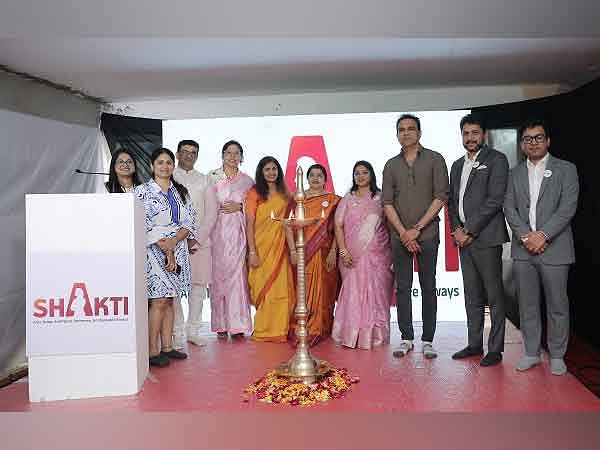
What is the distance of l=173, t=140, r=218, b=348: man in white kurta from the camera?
186 inches

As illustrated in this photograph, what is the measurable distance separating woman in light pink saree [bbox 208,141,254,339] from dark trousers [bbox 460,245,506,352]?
172 cm

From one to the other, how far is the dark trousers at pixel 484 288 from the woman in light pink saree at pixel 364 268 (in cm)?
64

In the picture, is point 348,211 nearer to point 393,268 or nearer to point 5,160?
point 393,268

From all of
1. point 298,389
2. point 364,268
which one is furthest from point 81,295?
point 364,268

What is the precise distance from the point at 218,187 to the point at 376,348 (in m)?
1.78

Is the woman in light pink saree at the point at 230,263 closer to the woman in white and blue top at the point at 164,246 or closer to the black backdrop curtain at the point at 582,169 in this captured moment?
the woman in white and blue top at the point at 164,246

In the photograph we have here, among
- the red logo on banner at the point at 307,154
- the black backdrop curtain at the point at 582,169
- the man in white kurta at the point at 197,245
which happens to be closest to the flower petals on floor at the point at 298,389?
the man in white kurta at the point at 197,245

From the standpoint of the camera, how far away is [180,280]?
3982 millimetres

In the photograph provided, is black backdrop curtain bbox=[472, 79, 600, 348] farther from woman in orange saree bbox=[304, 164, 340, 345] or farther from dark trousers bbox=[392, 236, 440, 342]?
woman in orange saree bbox=[304, 164, 340, 345]

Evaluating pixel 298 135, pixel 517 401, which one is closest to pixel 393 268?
pixel 517 401

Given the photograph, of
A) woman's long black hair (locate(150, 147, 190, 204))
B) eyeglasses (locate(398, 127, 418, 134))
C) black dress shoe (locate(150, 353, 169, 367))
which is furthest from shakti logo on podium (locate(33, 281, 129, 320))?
eyeglasses (locate(398, 127, 418, 134))

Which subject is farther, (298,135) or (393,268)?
(298,135)

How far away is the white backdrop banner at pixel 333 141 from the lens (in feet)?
18.5

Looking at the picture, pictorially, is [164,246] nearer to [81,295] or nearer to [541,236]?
[81,295]
